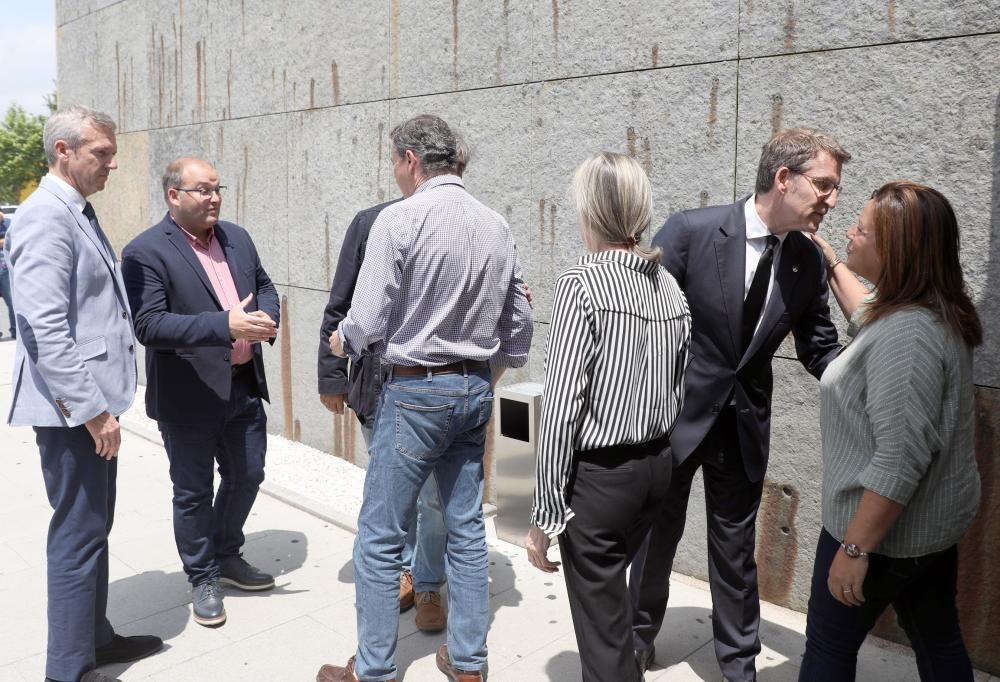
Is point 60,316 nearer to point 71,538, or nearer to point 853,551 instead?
point 71,538

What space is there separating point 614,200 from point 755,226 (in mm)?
788

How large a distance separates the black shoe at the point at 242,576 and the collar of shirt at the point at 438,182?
205cm

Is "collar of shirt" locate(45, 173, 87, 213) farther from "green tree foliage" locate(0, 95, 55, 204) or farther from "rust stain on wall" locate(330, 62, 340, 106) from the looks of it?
"green tree foliage" locate(0, 95, 55, 204)

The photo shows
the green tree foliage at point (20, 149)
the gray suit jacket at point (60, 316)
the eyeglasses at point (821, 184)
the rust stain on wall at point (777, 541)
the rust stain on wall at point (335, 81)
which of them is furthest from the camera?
the green tree foliage at point (20, 149)

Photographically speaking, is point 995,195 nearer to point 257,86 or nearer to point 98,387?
point 98,387


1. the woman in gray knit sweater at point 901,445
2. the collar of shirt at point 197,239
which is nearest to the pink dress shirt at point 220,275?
the collar of shirt at point 197,239

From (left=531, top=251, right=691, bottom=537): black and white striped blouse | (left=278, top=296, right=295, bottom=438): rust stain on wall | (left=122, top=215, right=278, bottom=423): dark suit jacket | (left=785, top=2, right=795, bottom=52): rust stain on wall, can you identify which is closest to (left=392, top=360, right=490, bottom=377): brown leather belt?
(left=531, top=251, right=691, bottom=537): black and white striped blouse

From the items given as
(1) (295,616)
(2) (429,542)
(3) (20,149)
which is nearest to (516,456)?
(2) (429,542)

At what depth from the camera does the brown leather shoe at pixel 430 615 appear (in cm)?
366

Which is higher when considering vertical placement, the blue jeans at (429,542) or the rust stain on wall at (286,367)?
the rust stain on wall at (286,367)

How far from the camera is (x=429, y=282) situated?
9.51ft

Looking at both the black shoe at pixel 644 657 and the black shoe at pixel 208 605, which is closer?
the black shoe at pixel 644 657

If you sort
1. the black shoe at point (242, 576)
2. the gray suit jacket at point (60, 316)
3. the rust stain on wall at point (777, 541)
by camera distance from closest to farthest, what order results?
the gray suit jacket at point (60, 316)
the rust stain on wall at point (777, 541)
the black shoe at point (242, 576)

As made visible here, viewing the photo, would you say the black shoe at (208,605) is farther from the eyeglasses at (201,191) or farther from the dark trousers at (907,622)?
the dark trousers at (907,622)
